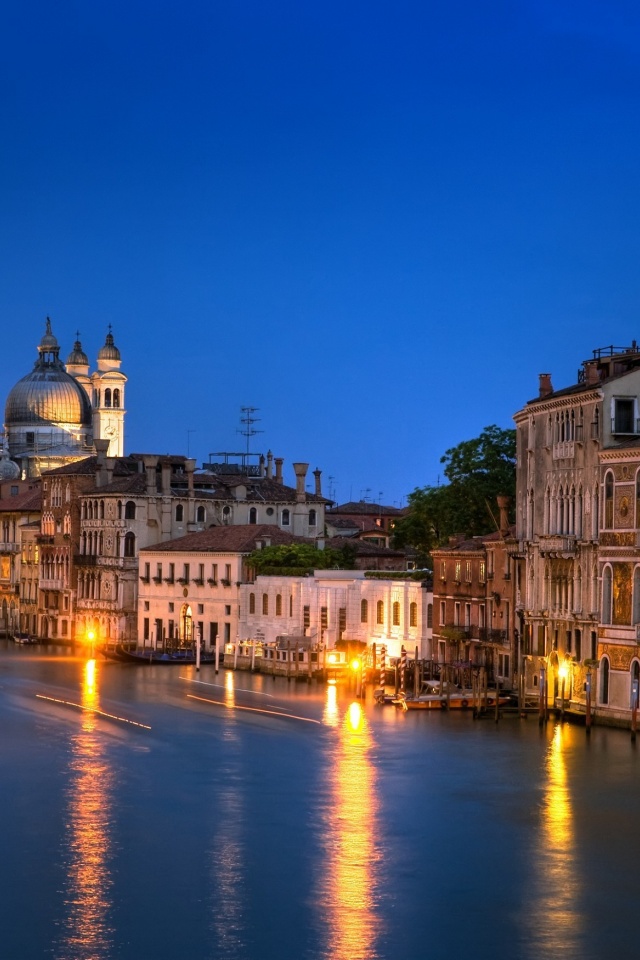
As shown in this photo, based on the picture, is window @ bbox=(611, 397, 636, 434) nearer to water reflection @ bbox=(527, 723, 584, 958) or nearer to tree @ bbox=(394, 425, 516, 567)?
water reflection @ bbox=(527, 723, 584, 958)

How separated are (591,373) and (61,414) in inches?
2905

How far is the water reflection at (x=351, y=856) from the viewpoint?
92.1ft

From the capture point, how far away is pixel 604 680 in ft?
158

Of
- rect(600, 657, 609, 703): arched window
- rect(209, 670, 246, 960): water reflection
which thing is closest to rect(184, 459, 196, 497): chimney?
rect(600, 657, 609, 703): arched window

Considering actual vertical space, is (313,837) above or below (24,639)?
below

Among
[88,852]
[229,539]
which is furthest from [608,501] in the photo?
[229,539]

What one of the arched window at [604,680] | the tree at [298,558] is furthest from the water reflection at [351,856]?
the tree at [298,558]

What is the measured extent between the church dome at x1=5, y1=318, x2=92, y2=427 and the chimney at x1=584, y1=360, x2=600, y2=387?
2873 inches

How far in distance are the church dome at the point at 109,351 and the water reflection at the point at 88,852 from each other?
246 feet

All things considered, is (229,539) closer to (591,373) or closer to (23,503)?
(23,503)

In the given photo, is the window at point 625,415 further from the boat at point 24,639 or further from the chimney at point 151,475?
the boat at point 24,639

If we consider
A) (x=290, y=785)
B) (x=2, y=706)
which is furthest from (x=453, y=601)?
(x=290, y=785)

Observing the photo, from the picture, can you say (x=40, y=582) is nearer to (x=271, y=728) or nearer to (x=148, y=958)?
(x=271, y=728)

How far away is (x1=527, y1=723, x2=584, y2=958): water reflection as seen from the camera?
28.0 metres
